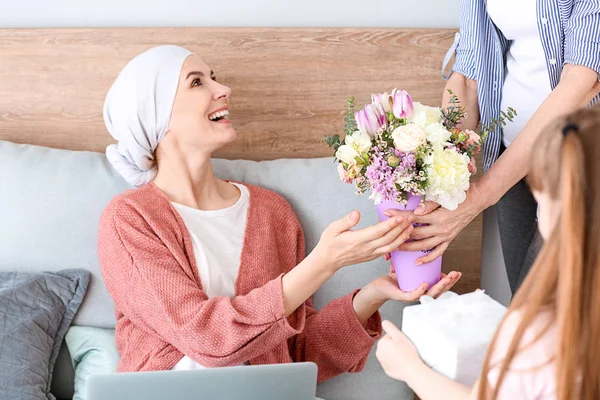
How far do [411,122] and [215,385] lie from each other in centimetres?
64

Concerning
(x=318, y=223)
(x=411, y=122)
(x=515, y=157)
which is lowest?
(x=318, y=223)

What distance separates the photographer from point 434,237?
172cm

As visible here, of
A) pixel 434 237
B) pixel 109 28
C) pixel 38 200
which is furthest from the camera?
pixel 109 28

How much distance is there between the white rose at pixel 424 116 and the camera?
5.00 feet

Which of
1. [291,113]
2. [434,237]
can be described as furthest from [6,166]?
[434,237]

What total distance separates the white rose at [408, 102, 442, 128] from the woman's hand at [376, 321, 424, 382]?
1.33 ft

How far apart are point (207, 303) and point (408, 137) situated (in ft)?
2.05

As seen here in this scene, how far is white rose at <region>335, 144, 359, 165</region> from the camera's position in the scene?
5.07 feet

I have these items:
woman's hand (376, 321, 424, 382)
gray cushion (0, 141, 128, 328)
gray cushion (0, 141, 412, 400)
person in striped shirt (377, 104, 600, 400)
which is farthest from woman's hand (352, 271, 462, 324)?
gray cushion (0, 141, 128, 328)

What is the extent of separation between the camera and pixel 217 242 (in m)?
2.02

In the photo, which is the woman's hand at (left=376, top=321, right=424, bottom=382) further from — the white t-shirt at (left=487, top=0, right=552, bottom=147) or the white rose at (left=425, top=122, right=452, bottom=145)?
the white t-shirt at (left=487, top=0, right=552, bottom=147)

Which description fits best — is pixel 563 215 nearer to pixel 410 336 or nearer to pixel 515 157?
pixel 410 336

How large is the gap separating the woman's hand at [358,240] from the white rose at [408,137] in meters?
0.19

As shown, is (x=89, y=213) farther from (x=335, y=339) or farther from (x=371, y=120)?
(x=371, y=120)
